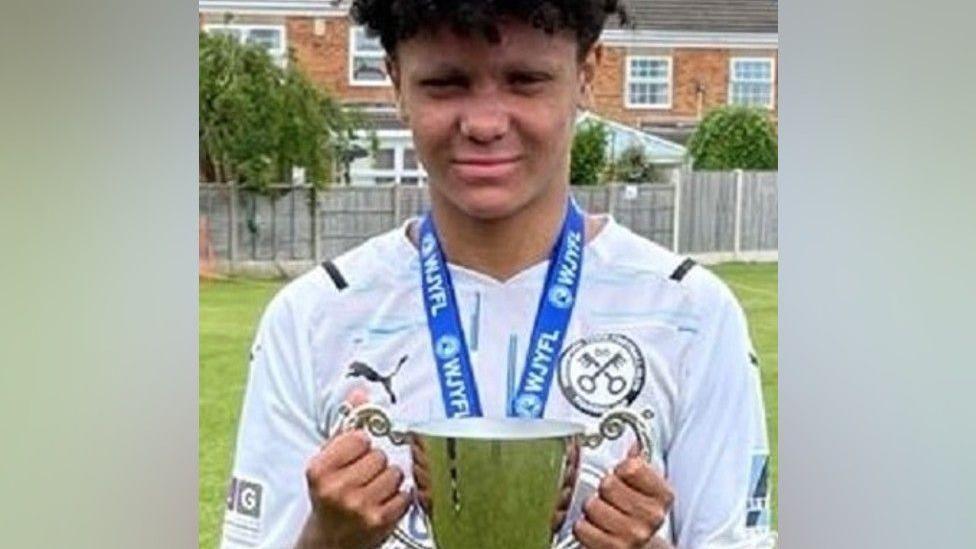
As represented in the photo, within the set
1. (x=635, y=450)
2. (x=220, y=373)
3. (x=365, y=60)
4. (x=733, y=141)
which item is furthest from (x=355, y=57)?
(x=635, y=450)

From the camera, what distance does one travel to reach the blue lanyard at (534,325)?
232 centimetres

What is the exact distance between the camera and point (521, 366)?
92.4 inches

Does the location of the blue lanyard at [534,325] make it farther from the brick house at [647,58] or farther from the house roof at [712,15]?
the house roof at [712,15]

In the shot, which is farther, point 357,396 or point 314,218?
point 314,218

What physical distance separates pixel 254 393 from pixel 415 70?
1.93ft

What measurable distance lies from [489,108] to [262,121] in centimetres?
55

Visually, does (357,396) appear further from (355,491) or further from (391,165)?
(391,165)

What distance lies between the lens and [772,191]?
108 inches

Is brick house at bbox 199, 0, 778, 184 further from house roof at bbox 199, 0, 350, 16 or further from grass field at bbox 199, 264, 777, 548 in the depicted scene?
grass field at bbox 199, 264, 777, 548

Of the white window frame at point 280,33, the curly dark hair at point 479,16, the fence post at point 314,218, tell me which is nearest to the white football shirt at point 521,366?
the fence post at point 314,218

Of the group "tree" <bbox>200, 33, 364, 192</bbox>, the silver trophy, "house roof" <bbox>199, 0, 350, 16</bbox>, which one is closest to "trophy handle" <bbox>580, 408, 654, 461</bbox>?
the silver trophy

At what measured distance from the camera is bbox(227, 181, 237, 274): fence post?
2.67 m
